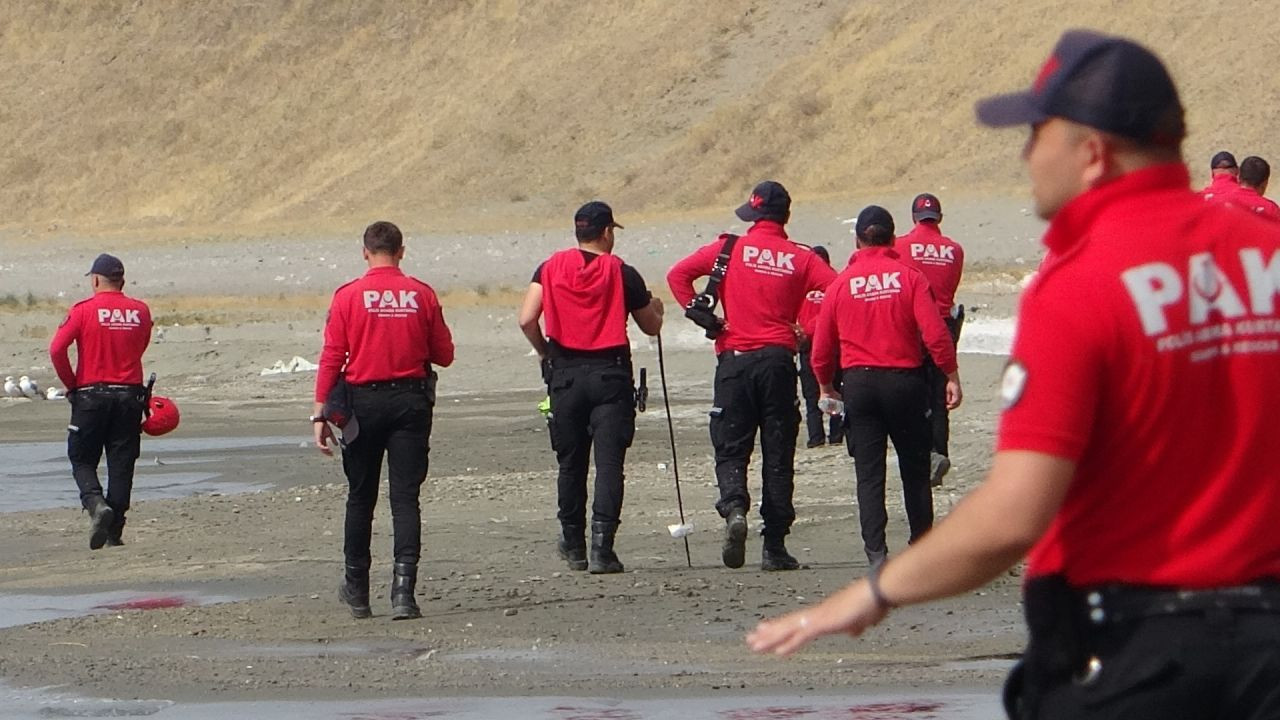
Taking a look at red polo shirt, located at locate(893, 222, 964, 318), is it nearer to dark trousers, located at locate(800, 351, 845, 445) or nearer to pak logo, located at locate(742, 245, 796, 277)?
pak logo, located at locate(742, 245, 796, 277)

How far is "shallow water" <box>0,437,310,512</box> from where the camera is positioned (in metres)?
16.8

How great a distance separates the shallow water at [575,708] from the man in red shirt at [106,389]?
524 cm

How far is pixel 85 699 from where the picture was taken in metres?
8.03

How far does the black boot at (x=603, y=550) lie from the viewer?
1088 cm

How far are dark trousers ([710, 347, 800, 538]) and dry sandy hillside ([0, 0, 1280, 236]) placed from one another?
32.7m

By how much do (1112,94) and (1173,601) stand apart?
0.75 meters

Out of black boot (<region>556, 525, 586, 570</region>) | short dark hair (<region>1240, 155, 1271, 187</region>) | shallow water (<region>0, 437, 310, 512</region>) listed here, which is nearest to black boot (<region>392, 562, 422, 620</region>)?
black boot (<region>556, 525, 586, 570</region>)

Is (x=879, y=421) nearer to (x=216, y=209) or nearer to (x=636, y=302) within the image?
(x=636, y=302)

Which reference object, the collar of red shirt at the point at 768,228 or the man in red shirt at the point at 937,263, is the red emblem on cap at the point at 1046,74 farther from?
the man in red shirt at the point at 937,263

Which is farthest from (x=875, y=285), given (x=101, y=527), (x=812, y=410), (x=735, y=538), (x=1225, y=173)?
(x=812, y=410)

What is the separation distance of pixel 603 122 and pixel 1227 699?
55.2m

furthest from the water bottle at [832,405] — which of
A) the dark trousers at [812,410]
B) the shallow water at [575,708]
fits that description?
the dark trousers at [812,410]

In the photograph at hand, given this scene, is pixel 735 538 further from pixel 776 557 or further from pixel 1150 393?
pixel 1150 393

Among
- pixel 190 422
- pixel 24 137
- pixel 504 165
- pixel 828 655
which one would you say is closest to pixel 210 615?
pixel 828 655
